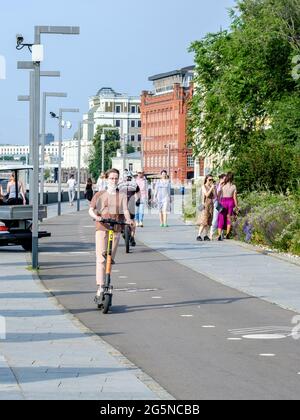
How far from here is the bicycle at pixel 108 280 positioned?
16.3 m

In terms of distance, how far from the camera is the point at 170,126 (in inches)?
7382

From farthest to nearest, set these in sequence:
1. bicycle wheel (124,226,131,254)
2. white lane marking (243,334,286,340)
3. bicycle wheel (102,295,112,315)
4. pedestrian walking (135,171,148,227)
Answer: pedestrian walking (135,171,148,227) → bicycle wheel (124,226,131,254) → bicycle wheel (102,295,112,315) → white lane marking (243,334,286,340)

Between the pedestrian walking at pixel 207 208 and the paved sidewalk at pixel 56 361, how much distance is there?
16.2m

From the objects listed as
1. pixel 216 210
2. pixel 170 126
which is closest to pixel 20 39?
pixel 216 210

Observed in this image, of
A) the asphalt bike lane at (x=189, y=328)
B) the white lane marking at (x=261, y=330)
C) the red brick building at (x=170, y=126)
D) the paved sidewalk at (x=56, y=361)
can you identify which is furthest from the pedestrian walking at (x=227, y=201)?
the red brick building at (x=170, y=126)

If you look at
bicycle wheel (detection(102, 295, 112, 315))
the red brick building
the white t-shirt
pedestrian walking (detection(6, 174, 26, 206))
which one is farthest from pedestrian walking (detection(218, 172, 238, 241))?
the red brick building

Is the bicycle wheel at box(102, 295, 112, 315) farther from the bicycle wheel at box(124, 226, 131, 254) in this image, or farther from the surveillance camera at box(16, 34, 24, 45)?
the surveillance camera at box(16, 34, 24, 45)

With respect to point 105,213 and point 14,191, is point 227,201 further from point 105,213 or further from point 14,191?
point 105,213

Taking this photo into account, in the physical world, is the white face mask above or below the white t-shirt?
above

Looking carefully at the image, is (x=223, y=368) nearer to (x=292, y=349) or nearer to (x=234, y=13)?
(x=292, y=349)

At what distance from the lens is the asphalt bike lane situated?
35.3 feet

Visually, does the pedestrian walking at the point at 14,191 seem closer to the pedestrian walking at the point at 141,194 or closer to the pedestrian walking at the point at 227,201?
the pedestrian walking at the point at 227,201

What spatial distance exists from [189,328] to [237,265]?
9.97 m

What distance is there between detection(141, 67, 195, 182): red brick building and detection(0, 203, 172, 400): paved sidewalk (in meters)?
158
